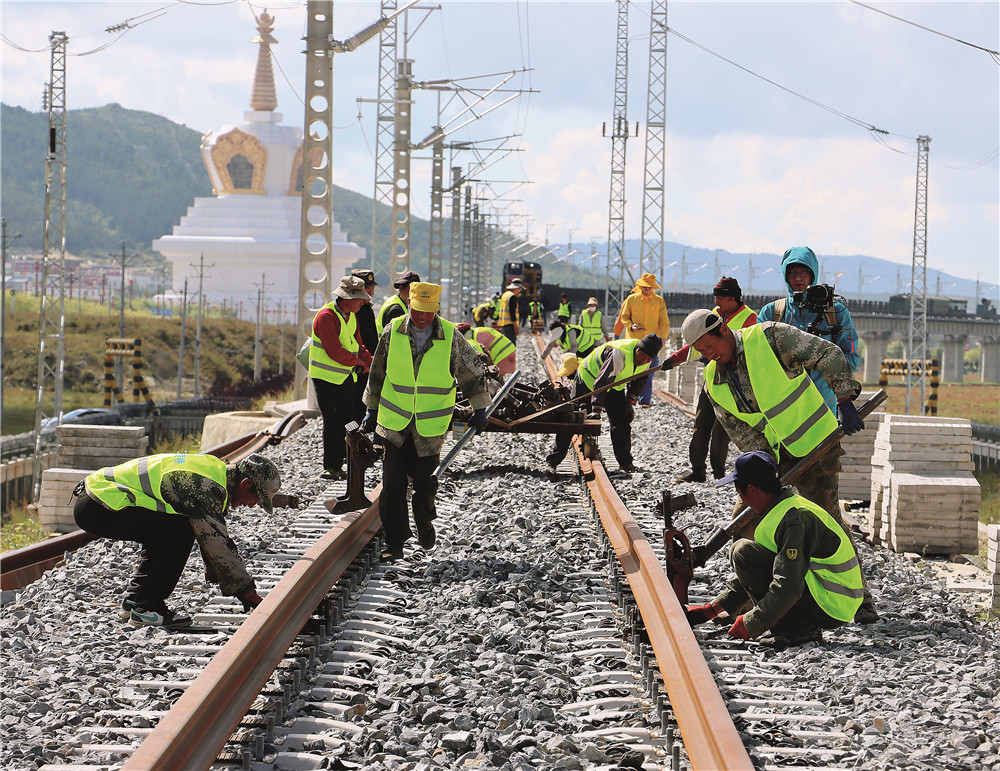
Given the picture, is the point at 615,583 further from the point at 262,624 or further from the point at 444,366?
the point at 262,624

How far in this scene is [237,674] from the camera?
4.47 meters

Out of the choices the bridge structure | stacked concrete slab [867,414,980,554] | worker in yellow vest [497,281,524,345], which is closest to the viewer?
stacked concrete slab [867,414,980,554]

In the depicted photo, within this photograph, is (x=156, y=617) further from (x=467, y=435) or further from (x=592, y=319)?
(x=592, y=319)

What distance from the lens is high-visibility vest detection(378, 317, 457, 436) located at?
6922 mm

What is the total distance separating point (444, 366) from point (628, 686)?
2.78 metres

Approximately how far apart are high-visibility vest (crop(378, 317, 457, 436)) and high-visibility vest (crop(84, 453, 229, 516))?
1405 millimetres

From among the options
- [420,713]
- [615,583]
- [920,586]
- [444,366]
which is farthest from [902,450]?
[420,713]

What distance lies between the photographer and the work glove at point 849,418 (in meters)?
5.87

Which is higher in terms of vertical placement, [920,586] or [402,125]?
[402,125]

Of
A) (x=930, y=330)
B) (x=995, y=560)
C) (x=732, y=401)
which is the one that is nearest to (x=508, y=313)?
(x=995, y=560)

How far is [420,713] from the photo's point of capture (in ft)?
14.7

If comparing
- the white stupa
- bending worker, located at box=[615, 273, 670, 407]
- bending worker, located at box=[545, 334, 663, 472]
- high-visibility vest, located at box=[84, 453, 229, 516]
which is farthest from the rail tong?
the white stupa

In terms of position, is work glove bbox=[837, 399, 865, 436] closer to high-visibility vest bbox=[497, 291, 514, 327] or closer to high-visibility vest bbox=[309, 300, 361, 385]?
high-visibility vest bbox=[309, 300, 361, 385]

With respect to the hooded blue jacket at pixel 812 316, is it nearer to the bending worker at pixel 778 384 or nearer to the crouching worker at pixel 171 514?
the bending worker at pixel 778 384
